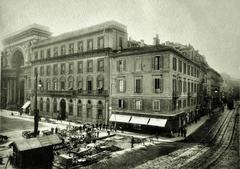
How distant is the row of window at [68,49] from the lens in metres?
36.8

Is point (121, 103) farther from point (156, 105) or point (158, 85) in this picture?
point (158, 85)

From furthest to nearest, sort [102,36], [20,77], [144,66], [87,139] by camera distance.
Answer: [20,77] → [102,36] → [144,66] → [87,139]

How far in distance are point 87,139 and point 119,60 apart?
14462 mm

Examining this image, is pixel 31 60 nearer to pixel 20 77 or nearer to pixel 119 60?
pixel 20 77

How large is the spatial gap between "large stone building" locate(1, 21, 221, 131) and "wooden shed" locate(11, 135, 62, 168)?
11471 mm

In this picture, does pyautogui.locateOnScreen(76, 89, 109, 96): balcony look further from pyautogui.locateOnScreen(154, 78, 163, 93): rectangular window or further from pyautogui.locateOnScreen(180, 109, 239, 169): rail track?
pyautogui.locateOnScreen(180, 109, 239, 169): rail track

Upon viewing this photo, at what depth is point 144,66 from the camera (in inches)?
1184

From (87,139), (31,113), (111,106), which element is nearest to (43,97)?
(31,113)

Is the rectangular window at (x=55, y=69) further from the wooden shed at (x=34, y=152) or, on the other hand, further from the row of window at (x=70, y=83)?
the wooden shed at (x=34, y=152)

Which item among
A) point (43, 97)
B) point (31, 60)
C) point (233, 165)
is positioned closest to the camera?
point (233, 165)

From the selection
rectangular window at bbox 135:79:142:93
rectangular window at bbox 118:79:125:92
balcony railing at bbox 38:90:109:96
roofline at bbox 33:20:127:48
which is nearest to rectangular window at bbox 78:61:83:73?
balcony railing at bbox 38:90:109:96

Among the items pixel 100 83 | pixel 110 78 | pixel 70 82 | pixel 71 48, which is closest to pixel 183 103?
pixel 110 78

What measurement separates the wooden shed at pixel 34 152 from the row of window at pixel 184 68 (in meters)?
20.9

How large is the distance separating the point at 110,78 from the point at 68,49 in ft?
43.6
